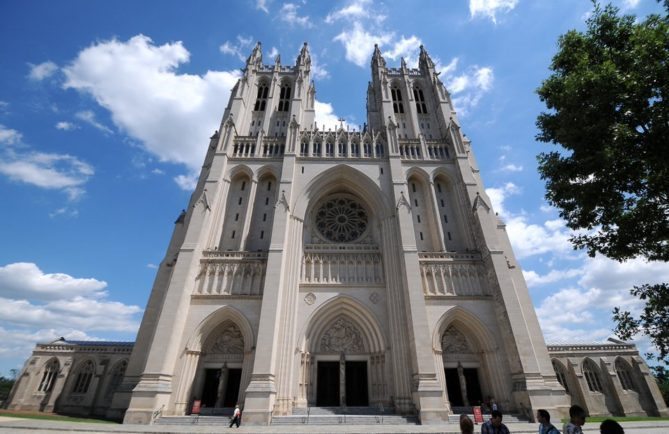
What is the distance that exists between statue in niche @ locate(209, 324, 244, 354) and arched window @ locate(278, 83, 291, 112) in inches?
912

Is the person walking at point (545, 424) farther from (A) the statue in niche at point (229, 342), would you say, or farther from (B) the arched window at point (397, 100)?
(B) the arched window at point (397, 100)

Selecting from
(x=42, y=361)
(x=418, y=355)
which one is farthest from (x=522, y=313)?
(x=42, y=361)

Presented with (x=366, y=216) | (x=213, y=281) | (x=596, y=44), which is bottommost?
(x=213, y=281)

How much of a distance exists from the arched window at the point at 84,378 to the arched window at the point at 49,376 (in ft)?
6.19

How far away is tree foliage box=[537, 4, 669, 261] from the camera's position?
27.3 feet

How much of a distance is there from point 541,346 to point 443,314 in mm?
5668

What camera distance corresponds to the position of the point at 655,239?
8.78m

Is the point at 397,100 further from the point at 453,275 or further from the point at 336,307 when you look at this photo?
the point at 336,307

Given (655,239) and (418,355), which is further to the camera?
(418,355)

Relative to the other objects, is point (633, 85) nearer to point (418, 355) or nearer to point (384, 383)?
point (418, 355)

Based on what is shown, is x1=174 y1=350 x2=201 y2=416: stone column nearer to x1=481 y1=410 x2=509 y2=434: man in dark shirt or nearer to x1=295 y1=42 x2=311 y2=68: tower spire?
x1=481 y1=410 x2=509 y2=434: man in dark shirt

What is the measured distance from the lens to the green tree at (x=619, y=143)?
8.34 metres

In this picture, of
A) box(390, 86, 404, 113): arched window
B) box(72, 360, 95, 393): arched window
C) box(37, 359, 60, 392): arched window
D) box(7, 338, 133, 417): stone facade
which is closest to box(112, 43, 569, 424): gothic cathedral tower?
box(390, 86, 404, 113): arched window

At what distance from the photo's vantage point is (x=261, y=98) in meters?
32.1
